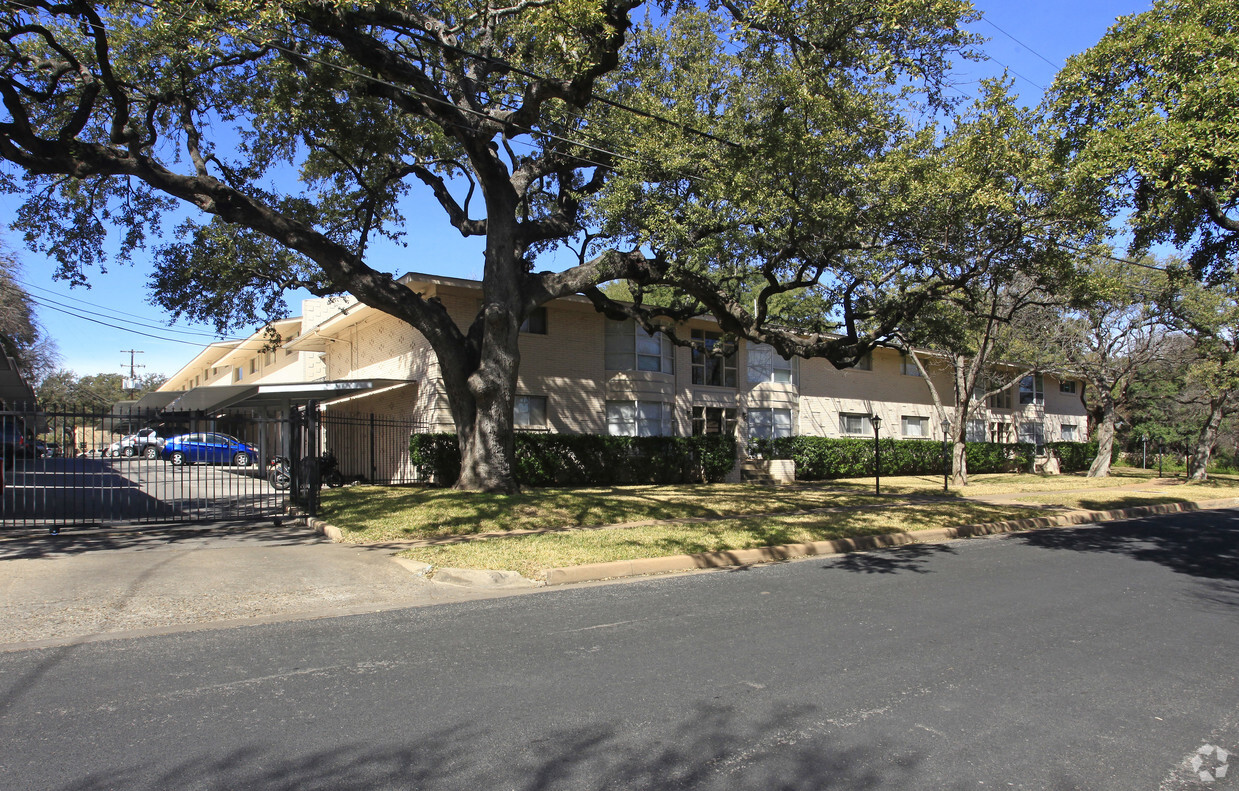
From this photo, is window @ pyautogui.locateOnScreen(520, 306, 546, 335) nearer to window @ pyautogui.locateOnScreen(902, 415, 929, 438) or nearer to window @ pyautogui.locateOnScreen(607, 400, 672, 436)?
window @ pyautogui.locateOnScreen(607, 400, 672, 436)

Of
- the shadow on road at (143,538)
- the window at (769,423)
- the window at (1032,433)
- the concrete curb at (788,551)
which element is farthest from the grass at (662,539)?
the window at (1032,433)

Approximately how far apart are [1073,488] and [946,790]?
2453 centimetres

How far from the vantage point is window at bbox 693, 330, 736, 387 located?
27.1 meters

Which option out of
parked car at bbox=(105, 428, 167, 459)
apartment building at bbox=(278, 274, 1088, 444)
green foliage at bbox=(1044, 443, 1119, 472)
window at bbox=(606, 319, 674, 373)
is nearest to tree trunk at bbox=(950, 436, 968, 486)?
apartment building at bbox=(278, 274, 1088, 444)

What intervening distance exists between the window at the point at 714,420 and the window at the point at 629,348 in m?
2.78

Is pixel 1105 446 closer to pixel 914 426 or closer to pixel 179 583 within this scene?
pixel 914 426

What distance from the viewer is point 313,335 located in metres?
27.4

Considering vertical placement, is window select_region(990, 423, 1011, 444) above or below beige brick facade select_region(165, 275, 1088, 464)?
below

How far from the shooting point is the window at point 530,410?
2255 cm

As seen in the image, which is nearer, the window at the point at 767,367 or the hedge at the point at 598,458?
the hedge at the point at 598,458

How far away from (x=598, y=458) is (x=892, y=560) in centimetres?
1243

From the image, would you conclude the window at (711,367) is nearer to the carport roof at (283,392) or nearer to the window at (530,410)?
the window at (530,410)

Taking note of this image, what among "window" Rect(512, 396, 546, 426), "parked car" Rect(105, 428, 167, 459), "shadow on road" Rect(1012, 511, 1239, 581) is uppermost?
"window" Rect(512, 396, 546, 426)

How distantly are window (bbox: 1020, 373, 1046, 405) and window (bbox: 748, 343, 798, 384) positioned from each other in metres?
17.6
